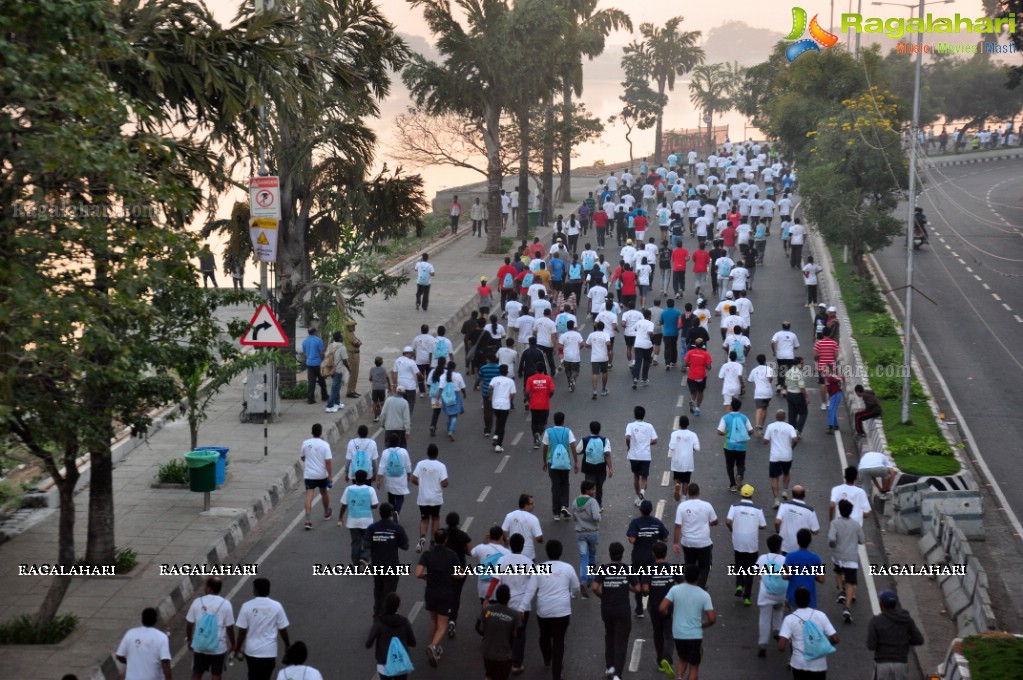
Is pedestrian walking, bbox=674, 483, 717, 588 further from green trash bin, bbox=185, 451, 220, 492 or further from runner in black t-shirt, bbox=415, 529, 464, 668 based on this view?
green trash bin, bbox=185, 451, 220, 492

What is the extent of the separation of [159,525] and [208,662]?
5.74 m

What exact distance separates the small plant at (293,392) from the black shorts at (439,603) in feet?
40.1

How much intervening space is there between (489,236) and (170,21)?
26951 millimetres

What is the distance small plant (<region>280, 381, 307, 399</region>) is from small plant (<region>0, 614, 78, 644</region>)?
11.1 m

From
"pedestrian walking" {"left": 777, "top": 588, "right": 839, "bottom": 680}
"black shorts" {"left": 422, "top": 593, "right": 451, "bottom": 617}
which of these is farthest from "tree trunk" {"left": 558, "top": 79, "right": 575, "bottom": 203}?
"pedestrian walking" {"left": 777, "top": 588, "right": 839, "bottom": 680}

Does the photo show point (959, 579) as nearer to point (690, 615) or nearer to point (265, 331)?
point (690, 615)

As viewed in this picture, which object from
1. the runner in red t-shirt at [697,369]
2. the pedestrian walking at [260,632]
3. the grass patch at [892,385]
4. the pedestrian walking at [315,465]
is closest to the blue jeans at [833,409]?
the grass patch at [892,385]

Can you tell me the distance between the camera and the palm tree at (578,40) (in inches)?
1813

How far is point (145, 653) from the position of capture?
11117 millimetres

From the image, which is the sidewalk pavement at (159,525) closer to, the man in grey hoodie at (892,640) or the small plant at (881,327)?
the man in grey hoodie at (892,640)

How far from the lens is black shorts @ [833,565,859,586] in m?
14.3

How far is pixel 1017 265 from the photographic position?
136 ft

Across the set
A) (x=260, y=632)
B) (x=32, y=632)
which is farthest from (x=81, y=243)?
(x=32, y=632)

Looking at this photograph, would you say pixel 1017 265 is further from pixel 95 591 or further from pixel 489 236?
pixel 95 591
